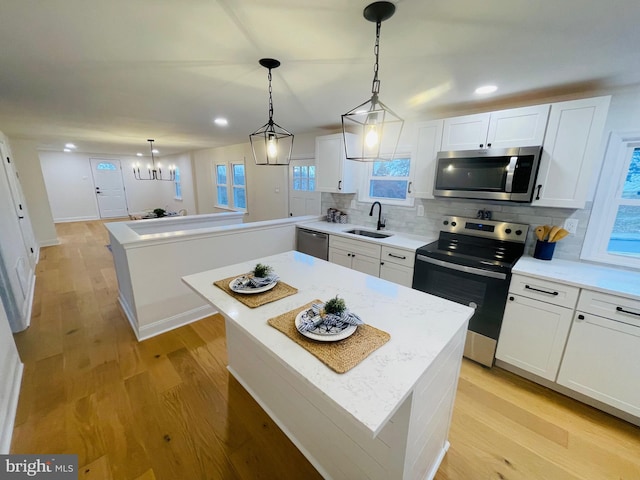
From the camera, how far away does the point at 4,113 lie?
10.00 ft

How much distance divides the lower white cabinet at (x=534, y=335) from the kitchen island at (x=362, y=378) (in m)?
1.02

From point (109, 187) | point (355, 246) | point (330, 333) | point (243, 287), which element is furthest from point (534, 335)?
point (109, 187)

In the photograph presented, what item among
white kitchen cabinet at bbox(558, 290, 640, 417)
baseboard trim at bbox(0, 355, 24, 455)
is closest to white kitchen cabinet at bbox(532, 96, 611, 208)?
white kitchen cabinet at bbox(558, 290, 640, 417)

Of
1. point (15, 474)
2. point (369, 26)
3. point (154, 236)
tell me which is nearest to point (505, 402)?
point (369, 26)

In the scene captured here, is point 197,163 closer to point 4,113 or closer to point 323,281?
point 4,113

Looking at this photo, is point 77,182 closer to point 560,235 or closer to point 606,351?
point 560,235

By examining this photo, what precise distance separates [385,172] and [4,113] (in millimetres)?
4693

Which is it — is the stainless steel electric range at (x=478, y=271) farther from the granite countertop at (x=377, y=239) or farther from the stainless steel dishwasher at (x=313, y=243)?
the stainless steel dishwasher at (x=313, y=243)

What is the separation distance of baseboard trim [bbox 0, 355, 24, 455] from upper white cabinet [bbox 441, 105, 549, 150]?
148 inches

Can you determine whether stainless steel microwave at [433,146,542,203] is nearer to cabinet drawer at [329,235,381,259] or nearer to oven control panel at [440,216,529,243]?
oven control panel at [440,216,529,243]

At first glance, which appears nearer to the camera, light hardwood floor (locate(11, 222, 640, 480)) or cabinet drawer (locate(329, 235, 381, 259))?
light hardwood floor (locate(11, 222, 640, 480))

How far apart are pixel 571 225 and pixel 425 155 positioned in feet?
4.47

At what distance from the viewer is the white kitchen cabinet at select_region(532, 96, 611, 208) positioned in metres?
1.82

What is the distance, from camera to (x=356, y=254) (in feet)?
9.87
